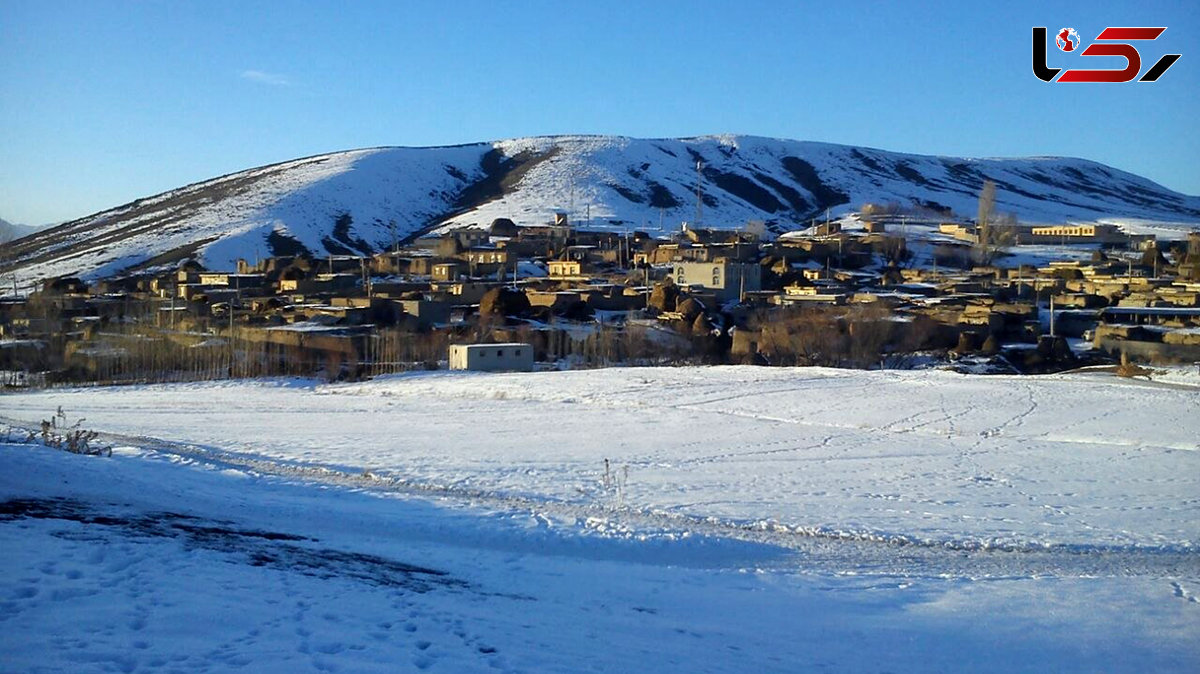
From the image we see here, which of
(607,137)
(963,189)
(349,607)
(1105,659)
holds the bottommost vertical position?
(1105,659)

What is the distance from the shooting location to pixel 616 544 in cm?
1019

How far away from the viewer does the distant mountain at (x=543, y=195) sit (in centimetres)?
8681

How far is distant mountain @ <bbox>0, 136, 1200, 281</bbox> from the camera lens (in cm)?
8681

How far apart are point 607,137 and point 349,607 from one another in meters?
138

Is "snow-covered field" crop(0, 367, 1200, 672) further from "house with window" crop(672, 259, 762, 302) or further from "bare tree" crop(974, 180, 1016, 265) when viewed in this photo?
"bare tree" crop(974, 180, 1016, 265)

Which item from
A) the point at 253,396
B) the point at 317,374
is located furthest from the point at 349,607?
the point at 317,374

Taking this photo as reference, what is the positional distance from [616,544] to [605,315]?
32.9 metres

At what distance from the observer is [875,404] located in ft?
73.8

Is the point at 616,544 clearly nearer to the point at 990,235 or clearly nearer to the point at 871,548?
the point at 871,548

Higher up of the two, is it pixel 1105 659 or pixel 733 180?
pixel 733 180

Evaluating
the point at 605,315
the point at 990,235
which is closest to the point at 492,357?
the point at 605,315

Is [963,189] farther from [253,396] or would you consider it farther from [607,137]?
[253,396]

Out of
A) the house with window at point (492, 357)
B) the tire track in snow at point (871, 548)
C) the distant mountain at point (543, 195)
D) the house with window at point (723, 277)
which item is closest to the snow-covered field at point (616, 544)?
the tire track in snow at point (871, 548)

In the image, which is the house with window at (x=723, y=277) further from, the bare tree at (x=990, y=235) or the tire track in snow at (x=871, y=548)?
the tire track in snow at (x=871, y=548)
